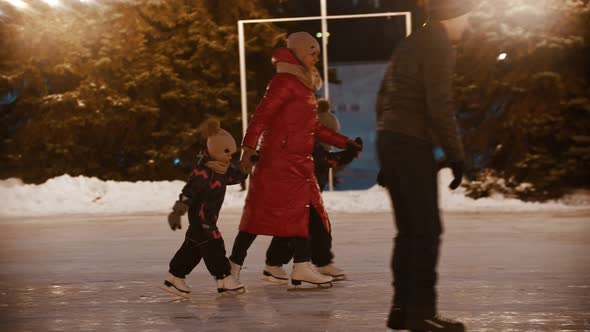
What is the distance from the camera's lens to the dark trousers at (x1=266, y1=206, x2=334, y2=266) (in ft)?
26.9

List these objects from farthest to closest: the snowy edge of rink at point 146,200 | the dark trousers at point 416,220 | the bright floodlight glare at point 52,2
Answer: the bright floodlight glare at point 52,2
the snowy edge of rink at point 146,200
the dark trousers at point 416,220

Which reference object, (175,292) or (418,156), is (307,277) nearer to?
(175,292)

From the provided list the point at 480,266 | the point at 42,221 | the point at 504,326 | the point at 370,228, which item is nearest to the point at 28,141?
the point at 42,221

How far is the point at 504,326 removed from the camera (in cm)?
609

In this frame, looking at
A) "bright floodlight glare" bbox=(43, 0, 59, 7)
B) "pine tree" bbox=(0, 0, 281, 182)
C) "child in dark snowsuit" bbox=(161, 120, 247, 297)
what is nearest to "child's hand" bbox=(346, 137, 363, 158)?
"child in dark snowsuit" bbox=(161, 120, 247, 297)

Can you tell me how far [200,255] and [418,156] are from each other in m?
2.57

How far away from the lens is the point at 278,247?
8242 millimetres

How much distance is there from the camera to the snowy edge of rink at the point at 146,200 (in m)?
17.9

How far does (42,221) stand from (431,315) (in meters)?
12.6

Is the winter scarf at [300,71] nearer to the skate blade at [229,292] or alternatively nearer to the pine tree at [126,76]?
the skate blade at [229,292]

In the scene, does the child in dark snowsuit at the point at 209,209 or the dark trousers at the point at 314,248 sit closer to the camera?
the child in dark snowsuit at the point at 209,209

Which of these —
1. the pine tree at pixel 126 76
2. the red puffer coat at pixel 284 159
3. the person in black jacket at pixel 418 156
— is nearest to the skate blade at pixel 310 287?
the red puffer coat at pixel 284 159

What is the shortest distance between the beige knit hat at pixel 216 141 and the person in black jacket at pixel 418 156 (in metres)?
2.07

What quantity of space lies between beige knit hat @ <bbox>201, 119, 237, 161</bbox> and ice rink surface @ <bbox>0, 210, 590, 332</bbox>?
1.03 meters
